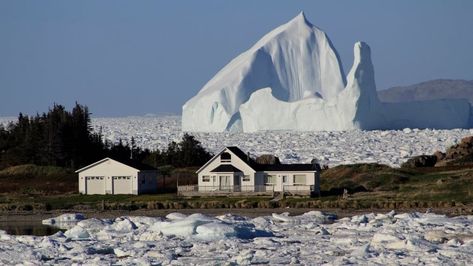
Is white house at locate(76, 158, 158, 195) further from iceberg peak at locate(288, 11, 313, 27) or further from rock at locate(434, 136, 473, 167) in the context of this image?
iceberg peak at locate(288, 11, 313, 27)

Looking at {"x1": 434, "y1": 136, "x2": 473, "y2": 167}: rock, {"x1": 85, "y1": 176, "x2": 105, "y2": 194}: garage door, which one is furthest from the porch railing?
{"x1": 434, "y1": 136, "x2": 473, "y2": 167}: rock

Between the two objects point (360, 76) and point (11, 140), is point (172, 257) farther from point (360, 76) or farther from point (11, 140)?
point (360, 76)

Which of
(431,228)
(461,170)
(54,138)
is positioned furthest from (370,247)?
(54,138)

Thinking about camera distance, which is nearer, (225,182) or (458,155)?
(225,182)

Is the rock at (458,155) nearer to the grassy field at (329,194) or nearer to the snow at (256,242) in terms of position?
the grassy field at (329,194)

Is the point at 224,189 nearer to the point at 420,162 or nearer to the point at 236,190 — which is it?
the point at 236,190

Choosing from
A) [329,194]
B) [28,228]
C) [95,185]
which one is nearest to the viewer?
[28,228]

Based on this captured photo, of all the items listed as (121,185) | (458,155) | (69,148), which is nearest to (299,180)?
(121,185)
